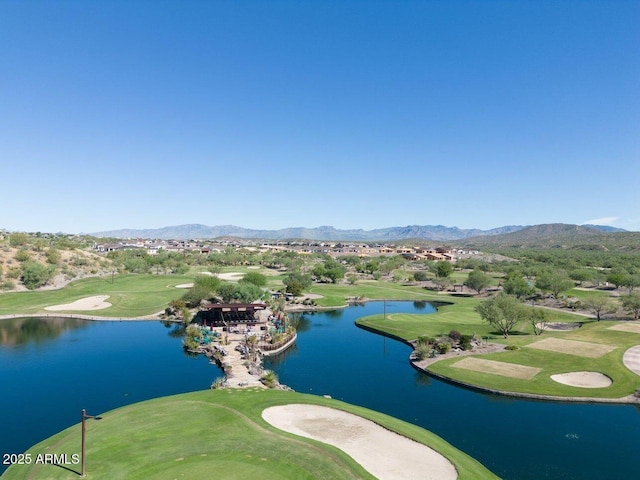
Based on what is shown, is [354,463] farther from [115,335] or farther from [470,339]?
[115,335]

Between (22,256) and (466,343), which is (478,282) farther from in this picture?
(22,256)

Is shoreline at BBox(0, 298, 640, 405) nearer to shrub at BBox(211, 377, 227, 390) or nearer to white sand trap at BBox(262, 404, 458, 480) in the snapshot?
shrub at BBox(211, 377, 227, 390)

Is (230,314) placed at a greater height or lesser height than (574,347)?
greater

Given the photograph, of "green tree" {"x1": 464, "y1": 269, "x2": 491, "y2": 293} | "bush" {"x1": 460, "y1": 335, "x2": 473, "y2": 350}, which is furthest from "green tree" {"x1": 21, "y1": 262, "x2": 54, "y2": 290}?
"green tree" {"x1": 464, "y1": 269, "x2": 491, "y2": 293}

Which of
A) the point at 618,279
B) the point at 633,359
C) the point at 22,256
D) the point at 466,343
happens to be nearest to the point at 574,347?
the point at 633,359

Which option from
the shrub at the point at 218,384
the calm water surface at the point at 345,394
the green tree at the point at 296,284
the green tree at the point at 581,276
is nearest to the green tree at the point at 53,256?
the calm water surface at the point at 345,394

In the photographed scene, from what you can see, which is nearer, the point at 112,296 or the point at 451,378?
the point at 451,378
